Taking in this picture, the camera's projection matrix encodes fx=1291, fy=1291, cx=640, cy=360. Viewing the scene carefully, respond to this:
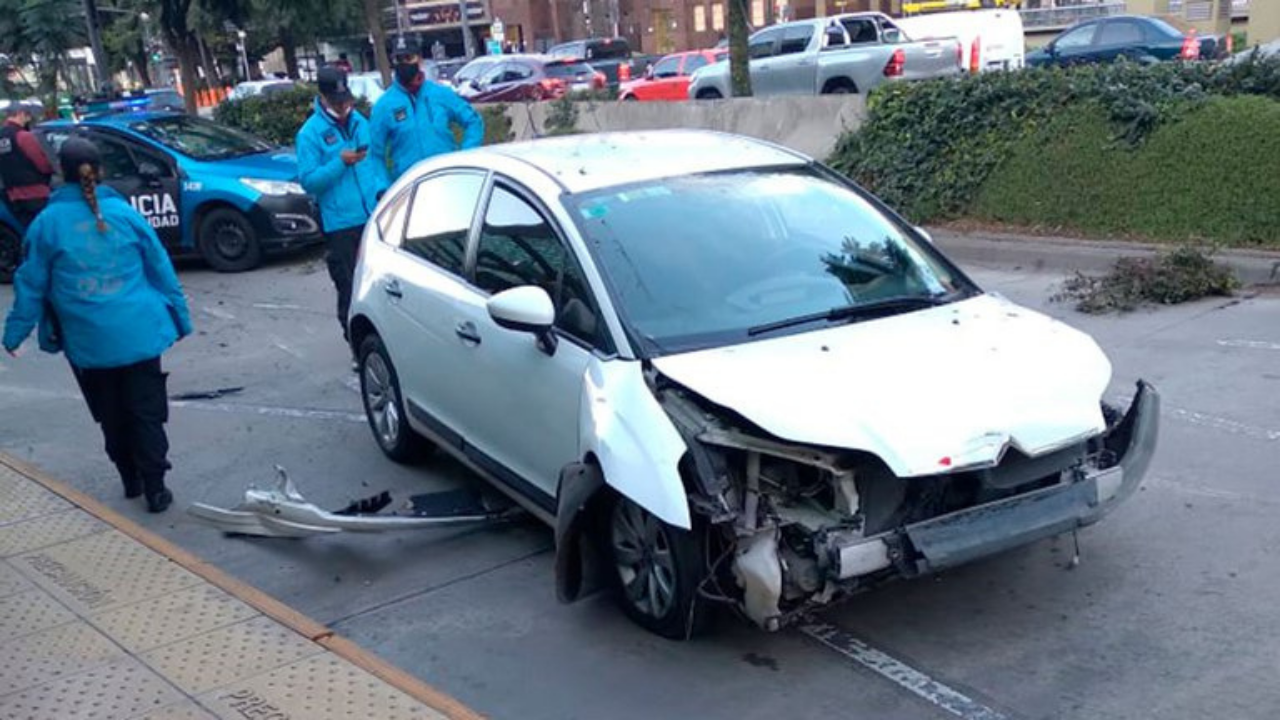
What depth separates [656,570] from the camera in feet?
14.6

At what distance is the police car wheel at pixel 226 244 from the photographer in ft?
44.7

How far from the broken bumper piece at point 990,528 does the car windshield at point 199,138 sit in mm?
11380

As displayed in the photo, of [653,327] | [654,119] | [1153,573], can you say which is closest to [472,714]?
[653,327]

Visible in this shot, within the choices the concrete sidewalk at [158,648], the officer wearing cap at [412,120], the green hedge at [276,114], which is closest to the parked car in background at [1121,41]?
the green hedge at [276,114]

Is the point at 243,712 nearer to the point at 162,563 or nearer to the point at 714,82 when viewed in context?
the point at 162,563

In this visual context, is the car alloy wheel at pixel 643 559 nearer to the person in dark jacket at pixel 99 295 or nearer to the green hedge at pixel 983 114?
the person in dark jacket at pixel 99 295

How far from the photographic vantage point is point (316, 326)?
35.3 feet

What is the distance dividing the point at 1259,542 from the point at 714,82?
18.4m

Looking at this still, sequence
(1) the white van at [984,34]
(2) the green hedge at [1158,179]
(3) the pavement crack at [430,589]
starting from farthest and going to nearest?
(1) the white van at [984,34] < (2) the green hedge at [1158,179] < (3) the pavement crack at [430,589]

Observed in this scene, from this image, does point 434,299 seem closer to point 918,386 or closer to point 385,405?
point 385,405

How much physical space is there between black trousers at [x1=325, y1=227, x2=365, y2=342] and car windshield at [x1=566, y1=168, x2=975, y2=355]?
12.1 ft

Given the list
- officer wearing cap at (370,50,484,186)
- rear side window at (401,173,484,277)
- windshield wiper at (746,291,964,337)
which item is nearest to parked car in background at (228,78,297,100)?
officer wearing cap at (370,50,484,186)

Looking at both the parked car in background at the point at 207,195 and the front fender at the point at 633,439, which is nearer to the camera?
the front fender at the point at 633,439

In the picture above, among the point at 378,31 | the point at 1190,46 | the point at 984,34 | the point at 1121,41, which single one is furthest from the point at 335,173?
the point at 1121,41
